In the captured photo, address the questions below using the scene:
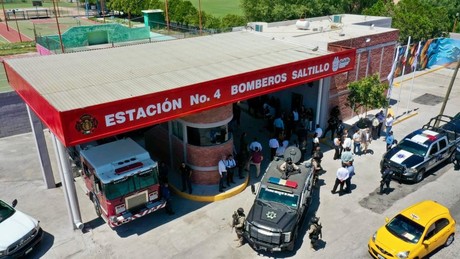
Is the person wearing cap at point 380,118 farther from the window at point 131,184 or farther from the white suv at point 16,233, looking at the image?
the white suv at point 16,233

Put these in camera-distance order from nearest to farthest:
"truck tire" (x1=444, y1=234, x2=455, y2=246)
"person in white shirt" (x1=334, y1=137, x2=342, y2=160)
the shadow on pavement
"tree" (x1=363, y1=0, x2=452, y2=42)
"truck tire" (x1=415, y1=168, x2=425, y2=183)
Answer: "truck tire" (x1=444, y1=234, x2=455, y2=246) < the shadow on pavement < "truck tire" (x1=415, y1=168, x2=425, y2=183) < "person in white shirt" (x1=334, y1=137, x2=342, y2=160) < "tree" (x1=363, y1=0, x2=452, y2=42)

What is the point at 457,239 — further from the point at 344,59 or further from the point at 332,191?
the point at 344,59

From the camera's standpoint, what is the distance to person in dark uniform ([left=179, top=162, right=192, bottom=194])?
15.7 m

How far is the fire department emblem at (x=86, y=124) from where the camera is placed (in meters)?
11.3

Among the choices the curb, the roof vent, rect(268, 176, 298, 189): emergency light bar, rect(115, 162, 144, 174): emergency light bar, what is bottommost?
the curb

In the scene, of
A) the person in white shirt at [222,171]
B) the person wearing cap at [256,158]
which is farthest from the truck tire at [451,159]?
the person in white shirt at [222,171]

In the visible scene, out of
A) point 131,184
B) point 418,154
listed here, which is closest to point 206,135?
point 131,184

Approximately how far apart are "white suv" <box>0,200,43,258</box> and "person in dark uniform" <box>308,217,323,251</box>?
9052mm

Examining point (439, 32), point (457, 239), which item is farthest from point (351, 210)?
point (439, 32)

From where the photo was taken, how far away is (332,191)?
53.3ft

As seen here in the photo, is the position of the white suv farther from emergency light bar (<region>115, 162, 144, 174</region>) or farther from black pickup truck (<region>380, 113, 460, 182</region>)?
black pickup truck (<region>380, 113, 460, 182</region>)

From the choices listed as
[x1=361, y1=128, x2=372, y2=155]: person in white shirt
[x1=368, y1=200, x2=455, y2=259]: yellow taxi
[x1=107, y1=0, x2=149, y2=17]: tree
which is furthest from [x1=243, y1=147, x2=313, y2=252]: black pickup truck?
[x1=107, y1=0, x2=149, y2=17]: tree

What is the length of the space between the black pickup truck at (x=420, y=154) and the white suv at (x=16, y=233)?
46.3ft

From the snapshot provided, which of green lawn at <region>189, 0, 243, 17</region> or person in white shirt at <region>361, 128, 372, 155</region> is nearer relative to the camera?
person in white shirt at <region>361, 128, 372, 155</region>
